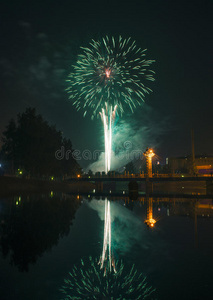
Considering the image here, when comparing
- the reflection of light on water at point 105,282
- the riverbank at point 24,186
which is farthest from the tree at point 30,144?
the reflection of light on water at point 105,282

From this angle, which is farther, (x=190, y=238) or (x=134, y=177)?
(x=134, y=177)

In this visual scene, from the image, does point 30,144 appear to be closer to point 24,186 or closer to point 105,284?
point 24,186

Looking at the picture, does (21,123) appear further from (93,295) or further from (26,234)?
(93,295)

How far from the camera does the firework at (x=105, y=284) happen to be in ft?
29.7

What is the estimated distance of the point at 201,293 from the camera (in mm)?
9023

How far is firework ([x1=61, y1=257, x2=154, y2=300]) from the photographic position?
29.7 ft

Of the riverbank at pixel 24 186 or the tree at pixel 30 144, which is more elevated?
the tree at pixel 30 144

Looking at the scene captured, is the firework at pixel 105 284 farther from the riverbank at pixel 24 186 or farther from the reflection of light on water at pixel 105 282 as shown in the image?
the riverbank at pixel 24 186

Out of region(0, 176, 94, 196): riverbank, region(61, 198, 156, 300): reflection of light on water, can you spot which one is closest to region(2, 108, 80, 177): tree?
region(0, 176, 94, 196): riverbank

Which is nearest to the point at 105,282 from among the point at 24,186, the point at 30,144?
the point at 24,186

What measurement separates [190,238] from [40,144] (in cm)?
7257

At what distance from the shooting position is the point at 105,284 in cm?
992

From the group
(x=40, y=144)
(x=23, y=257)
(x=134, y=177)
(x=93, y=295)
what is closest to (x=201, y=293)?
(x=93, y=295)

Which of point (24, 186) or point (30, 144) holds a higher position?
point (30, 144)
